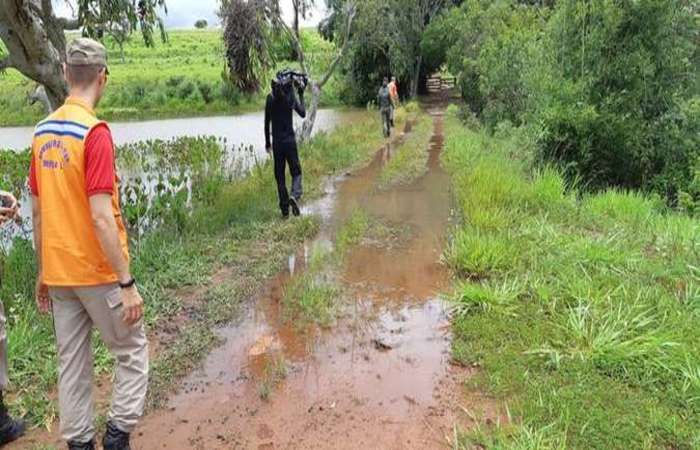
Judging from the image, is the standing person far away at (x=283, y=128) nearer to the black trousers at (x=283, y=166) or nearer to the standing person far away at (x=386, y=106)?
the black trousers at (x=283, y=166)

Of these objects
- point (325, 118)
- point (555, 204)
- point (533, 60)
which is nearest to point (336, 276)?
point (555, 204)

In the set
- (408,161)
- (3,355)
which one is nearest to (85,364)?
(3,355)

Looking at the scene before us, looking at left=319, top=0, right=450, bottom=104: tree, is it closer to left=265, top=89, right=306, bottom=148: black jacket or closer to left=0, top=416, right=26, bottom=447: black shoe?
left=265, top=89, right=306, bottom=148: black jacket

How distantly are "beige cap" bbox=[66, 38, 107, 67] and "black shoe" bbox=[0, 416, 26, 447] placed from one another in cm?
194

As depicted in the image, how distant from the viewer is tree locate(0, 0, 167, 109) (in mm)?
5027

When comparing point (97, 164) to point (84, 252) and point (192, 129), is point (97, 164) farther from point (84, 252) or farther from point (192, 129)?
point (192, 129)

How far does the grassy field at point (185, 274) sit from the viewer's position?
3.70m

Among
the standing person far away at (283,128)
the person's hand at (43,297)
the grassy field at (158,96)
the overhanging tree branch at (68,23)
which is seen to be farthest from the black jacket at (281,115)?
the grassy field at (158,96)

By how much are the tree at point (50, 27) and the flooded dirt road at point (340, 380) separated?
9.16ft

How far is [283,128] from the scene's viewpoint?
23.8ft

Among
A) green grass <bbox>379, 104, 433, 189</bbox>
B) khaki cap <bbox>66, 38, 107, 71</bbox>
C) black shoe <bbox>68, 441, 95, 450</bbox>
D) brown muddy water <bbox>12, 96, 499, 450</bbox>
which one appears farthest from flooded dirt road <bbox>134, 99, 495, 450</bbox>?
green grass <bbox>379, 104, 433, 189</bbox>

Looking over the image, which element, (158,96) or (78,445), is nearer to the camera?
(78,445)

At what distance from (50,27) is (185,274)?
9.13 feet

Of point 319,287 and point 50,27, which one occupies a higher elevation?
point 50,27
